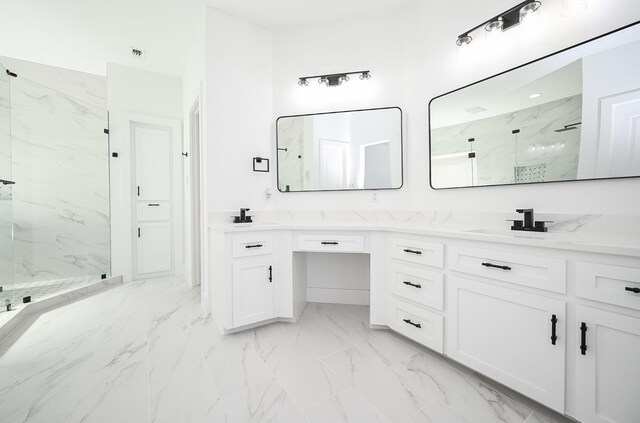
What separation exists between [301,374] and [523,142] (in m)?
2.02

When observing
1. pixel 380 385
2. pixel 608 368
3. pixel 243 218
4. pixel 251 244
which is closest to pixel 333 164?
pixel 243 218

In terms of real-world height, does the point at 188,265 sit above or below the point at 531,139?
below

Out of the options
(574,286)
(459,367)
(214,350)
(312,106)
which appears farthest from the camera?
(312,106)

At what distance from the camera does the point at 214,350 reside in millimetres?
1805

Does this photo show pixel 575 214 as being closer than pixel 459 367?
Yes

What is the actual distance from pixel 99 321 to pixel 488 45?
3830 mm

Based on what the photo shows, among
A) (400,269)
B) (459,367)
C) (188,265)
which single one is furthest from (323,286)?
(188,265)

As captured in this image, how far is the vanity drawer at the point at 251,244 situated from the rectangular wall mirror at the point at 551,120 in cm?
153

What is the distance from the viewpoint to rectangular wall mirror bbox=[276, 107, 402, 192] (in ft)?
8.07

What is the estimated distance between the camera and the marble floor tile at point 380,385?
4.20ft

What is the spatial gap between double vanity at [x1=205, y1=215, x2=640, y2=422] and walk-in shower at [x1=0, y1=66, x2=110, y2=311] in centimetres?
220

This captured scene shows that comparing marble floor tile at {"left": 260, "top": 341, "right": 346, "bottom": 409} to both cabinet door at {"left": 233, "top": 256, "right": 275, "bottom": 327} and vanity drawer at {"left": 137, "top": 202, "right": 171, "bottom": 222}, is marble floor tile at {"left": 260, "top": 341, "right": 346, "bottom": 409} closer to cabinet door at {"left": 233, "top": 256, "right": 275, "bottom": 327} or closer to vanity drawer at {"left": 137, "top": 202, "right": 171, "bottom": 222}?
cabinet door at {"left": 233, "top": 256, "right": 275, "bottom": 327}

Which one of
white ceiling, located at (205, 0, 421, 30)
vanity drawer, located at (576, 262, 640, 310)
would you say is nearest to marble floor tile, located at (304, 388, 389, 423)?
vanity drawer, located at (576, 262, 640, 310)

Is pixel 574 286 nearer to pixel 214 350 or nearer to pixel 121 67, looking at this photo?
pixel 214 350
